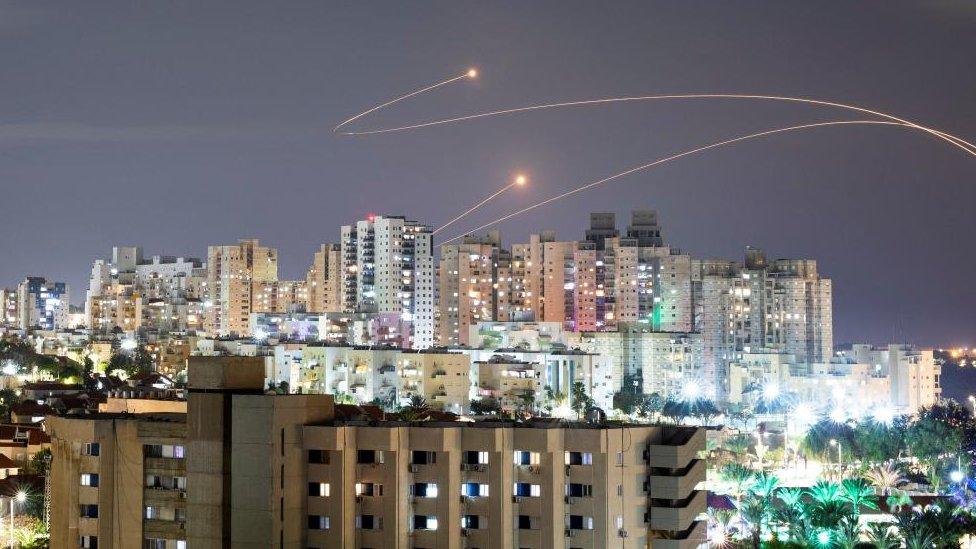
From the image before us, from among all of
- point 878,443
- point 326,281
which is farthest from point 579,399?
point 326,281

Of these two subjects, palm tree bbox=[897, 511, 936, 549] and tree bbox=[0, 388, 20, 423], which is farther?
tree bbox=[0, 388, 20, 423]

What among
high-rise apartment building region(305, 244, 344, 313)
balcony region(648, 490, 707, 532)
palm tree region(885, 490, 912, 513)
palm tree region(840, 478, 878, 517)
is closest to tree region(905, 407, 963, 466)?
palm tree region(885, 490, 912, 513)

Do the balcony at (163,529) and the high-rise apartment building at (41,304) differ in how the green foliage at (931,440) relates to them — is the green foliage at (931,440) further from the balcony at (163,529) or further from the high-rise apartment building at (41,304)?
the high-rise apartment building at (41,304)

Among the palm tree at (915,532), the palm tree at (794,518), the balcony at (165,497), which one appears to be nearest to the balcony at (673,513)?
the balcony at (165,497)

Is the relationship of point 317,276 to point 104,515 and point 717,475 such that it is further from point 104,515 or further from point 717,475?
point 104,515

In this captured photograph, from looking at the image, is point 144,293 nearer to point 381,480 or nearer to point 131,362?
point 131,362

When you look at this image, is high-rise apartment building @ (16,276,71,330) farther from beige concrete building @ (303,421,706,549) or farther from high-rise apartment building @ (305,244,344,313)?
beige concrete building @ (303,421,706,549)
